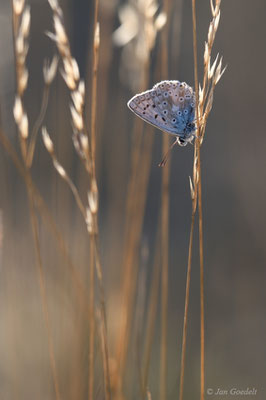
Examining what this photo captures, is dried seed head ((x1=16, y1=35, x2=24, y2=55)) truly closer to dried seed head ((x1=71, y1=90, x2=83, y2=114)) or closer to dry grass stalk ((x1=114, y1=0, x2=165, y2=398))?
dried seed head ((x1=71, y1=90, x2=83, y2=114))

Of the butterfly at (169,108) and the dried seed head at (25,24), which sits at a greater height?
the dried seed head at (25,24)

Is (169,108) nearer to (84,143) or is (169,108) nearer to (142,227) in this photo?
(84,143)

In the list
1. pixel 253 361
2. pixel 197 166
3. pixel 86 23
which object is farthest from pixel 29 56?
pixel 197 166

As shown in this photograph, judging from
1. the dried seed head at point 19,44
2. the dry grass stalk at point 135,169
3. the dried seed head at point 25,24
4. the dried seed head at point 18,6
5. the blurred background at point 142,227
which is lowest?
the blurred background at point 142,227

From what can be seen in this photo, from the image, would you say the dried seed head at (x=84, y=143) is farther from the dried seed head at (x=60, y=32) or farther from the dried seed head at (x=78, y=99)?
the dried seed head at (x=60, y=32)

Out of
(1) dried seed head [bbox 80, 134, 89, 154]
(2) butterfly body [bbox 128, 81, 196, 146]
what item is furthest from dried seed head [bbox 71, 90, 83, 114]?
(2) butterfly body [bbox 128, 81, 196, 146]

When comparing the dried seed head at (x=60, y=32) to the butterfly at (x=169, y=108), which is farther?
the butterfly at (x=169, y=108)

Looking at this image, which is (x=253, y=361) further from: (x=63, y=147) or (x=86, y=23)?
(x=86, y=23)

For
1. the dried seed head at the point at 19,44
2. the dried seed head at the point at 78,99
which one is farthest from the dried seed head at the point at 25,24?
the dried seed head at the point at 78,99
